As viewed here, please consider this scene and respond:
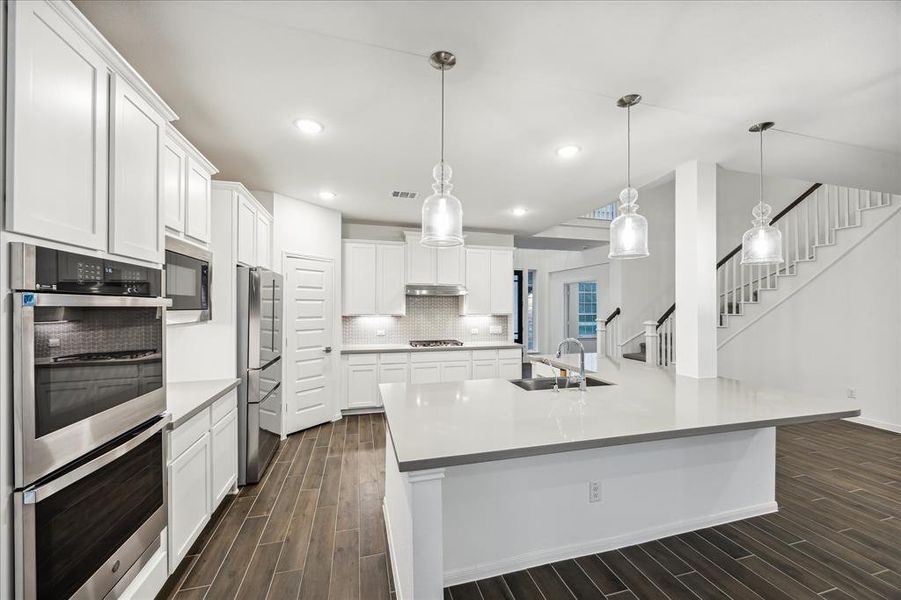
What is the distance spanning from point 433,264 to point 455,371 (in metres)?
1.51

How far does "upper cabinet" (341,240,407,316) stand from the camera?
5020 mm

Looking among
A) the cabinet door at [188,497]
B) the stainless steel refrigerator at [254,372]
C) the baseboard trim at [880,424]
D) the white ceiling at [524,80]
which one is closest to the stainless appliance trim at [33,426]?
the cabinet door at [188,497]

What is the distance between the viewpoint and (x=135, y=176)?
1548 mm

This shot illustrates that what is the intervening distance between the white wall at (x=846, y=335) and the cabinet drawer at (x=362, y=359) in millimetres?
5084

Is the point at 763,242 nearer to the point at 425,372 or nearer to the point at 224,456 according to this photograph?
the point at 425,372

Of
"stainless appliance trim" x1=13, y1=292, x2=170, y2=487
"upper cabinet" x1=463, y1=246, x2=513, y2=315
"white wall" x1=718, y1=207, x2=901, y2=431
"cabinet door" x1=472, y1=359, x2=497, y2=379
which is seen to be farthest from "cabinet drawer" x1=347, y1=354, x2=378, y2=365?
"white wall" x1=718, y1=207, x2=901, y2=431

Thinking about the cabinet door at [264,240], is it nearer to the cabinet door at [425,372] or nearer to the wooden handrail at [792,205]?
the cabinet door at [425,372]

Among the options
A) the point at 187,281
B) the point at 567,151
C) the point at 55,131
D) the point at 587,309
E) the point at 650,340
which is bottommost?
the point at 650,340

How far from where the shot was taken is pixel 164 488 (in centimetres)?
173

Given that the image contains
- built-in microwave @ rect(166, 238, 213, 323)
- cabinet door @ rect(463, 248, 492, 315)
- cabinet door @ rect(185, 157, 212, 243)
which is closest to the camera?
built-in microwave @ rect(166, 238, 213, 323)

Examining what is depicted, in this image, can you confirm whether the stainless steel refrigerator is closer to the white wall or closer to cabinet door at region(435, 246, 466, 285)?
cabinet door at region(435, 246, 466, 285)

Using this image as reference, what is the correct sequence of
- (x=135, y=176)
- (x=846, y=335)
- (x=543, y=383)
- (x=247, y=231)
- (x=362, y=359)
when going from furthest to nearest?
→ 1. (x=362, y=359)
2. (x=846, y=335)
3. (x=247, y=231)
4. (x=543, y=383)
5. (x=135, y=176)

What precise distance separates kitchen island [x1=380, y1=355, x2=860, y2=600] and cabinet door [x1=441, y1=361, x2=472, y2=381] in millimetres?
2492

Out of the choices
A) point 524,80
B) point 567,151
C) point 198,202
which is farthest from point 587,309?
point 198,202
